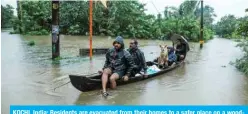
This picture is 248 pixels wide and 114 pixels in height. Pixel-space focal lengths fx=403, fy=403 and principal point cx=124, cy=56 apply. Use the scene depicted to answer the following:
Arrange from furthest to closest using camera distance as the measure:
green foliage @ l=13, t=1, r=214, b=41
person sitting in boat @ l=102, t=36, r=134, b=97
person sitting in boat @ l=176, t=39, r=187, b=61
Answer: green foliage @ l=13, t=1, r=214, b=41, person sitting in boat @ l=176, t=39, r=187, b=61, person sitting in boat @ l=102, t=36, r=134, b=97

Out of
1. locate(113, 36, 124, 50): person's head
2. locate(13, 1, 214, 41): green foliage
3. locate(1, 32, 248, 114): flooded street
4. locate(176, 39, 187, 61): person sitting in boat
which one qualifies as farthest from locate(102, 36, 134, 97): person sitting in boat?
locate(13, 1, 214, 41): green foliage

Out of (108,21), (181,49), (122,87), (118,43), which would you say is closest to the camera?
(118,43)

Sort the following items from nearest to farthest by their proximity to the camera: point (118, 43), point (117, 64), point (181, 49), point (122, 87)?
point (118, 43) < point (117, 64) < point (122, 87) < point (181, 49)

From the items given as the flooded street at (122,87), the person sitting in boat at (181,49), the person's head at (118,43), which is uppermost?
the person's head at (118,43)

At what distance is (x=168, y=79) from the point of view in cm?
966

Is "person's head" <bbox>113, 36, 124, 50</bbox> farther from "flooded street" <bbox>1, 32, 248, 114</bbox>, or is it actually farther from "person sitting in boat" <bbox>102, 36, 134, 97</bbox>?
"flooded street" <bbox>1, 32, 248, 114</bbox>

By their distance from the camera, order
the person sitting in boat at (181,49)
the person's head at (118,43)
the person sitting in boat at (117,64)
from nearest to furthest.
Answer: the person's head at (118,43) < the person sitting in boat at (117,64) < the person sitting in boat at (181,49)

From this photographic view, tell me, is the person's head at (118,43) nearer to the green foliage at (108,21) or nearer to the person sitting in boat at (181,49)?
the person sitting in boat at (181,49)

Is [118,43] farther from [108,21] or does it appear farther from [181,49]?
[108,21]

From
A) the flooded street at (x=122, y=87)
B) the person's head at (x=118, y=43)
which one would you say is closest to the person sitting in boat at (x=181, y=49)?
the flooded street at (x=122, y=87)

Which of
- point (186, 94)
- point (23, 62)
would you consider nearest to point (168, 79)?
point (186, 94)

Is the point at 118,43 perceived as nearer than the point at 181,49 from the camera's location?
Yes

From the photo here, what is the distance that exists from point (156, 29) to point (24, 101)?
78.9 feet

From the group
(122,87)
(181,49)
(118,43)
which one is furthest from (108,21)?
(118,43)
